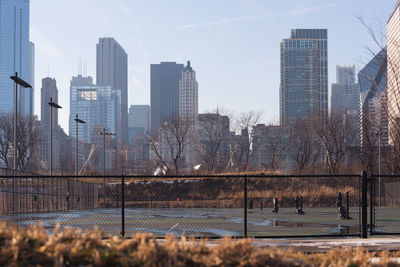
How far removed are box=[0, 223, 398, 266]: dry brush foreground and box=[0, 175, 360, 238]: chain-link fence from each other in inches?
219

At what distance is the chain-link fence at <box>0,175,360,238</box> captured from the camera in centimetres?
1991

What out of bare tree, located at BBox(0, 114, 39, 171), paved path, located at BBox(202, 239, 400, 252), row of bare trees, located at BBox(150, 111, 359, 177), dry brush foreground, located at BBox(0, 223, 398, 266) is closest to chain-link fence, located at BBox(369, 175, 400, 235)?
paved path, located at BBox(202, 239, 400, 252)

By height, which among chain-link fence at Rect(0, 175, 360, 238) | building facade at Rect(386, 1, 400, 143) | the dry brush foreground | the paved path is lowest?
chain-link fence at Rect(0, 175, 360, 238)

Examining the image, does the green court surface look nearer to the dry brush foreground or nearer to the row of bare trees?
the dry brush foreground

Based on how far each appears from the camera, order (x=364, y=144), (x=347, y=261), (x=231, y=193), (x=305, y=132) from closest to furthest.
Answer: (x=347, y=261), (x=231, y=193), (x=364, y=144), (x=305, y=132)

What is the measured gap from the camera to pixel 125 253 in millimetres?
6512

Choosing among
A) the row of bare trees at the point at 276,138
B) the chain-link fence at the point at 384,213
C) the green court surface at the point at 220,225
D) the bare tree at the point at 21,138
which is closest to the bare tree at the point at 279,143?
the row of bare trees at the point at 276,138

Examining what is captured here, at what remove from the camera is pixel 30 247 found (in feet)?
20.7

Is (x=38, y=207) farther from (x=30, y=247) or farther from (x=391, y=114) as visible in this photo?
(x=30, y=247)

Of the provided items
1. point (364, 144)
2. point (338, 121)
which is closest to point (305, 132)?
point (338, 121)

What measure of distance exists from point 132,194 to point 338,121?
38.9 meters

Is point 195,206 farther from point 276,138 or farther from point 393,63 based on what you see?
point 276,138

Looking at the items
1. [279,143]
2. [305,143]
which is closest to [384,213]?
[305,143]

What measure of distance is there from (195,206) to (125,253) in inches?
1541
